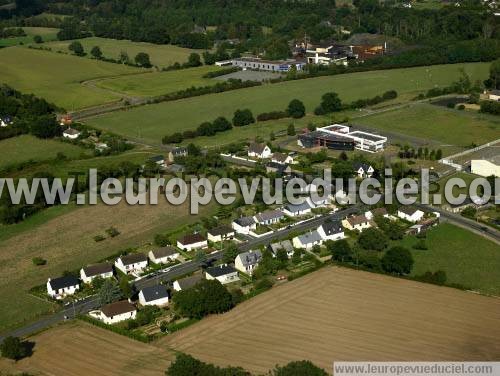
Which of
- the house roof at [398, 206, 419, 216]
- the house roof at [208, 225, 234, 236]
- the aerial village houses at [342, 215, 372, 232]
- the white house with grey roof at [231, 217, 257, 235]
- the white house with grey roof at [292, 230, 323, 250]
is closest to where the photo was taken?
the white house with grey roof at [292, 230, 323, 250]

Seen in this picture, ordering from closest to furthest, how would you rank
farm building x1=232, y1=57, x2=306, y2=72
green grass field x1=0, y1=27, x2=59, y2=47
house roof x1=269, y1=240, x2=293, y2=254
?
house roof x1=269, y1=240, x2=293, y2=254 → farm building x1=232, y1=57, x2=306, y2=72 → green grass field x1=0, y1=27, x2=59, y2=47

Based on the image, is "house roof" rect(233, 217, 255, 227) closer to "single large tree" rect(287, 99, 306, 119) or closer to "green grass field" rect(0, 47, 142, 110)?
"single large tree" rect(287, 99, 306, 119)

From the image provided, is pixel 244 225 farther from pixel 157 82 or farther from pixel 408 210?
pixel 157 82

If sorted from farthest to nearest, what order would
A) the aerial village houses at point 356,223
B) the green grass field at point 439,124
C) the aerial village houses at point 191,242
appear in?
the green grass field at point 439,124 < the aerial village houses at point 356,223 < the aerial village houses at point 191,242

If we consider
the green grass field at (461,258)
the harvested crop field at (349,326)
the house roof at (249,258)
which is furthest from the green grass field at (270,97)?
the harvested crop field at (349,326)

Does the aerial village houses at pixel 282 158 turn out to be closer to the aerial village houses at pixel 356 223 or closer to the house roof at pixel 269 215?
the house roof at pixel 269 215

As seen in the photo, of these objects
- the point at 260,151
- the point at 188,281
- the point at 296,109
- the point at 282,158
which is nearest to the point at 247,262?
the point at 188,281

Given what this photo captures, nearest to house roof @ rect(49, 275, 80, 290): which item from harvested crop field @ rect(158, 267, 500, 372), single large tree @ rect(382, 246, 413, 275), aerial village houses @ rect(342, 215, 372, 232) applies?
harvested crop field @ rect(158, 267, 500, 372)
